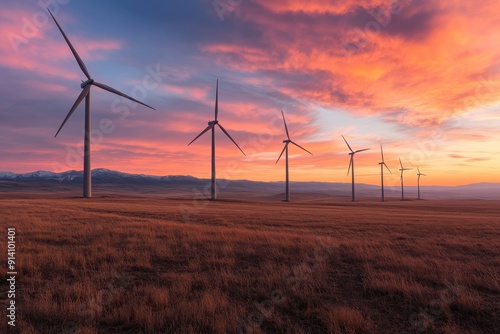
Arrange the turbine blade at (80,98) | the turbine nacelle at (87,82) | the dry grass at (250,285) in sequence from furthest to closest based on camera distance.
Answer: the turbine nacelle at (87,82) → the turbine blade at (80,98) → the dry grass at (250,285)

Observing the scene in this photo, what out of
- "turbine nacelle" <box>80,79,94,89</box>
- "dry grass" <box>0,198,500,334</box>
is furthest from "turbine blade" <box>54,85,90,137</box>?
"dry grass" <box>0,198,500,334</box>

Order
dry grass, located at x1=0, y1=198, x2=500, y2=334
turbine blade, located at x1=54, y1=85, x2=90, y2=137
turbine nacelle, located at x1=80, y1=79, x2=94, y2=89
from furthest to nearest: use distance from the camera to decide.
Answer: turbine nacelle, located at x1=80, y1=79, x2=94, y2=89 < turbine blade, located at x1=54, y1=85, x2=90, y2=137 < dry grass, located at x1=0, y1=198, x2=500, y2=334

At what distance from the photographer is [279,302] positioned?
29.5 feet

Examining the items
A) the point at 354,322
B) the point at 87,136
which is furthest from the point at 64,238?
the point at 87,136

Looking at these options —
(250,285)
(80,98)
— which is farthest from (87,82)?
(250,285)

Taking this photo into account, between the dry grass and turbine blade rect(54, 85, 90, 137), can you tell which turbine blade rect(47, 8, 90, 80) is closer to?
turbine blade rect(54, 85, 90, 137)

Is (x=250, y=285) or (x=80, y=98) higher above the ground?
(x=80, y=98)

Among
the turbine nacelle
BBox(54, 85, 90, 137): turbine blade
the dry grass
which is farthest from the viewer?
the turbine nacelle

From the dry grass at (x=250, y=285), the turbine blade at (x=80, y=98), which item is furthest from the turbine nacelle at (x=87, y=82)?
the dry grass at (x=250, y=285)

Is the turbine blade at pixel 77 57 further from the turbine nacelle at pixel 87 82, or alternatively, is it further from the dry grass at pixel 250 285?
the dry grass at pixel 250 285

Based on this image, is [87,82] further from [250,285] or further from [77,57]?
[250,285]

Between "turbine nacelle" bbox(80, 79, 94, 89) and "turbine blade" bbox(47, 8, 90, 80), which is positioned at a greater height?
"turbine blade" bbox(47, 8, 90, 80)

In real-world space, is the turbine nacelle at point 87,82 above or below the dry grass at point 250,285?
above

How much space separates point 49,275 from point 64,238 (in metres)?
6.59
